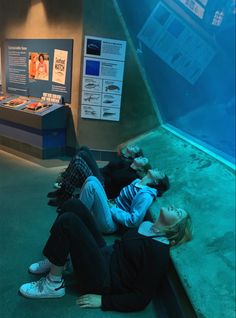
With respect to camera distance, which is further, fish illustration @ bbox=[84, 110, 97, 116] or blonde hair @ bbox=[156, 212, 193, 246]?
fish illustration @ bbox=[84, 110, 97, 116]

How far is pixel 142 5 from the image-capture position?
5.00 m

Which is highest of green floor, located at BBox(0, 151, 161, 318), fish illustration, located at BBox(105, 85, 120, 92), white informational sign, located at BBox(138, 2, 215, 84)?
white informational sign, located at BBox(138, 2, 215, 84)

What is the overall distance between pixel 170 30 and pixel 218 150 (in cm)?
214

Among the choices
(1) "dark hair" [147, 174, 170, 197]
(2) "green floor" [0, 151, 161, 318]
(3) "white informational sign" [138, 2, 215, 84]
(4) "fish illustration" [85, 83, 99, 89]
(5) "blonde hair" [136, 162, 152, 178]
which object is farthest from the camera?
(4) "fish illustration" [85, 83, 99, 89]

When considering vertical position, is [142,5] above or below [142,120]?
above

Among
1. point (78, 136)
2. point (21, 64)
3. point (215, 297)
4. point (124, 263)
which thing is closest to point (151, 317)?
point (124, 263)

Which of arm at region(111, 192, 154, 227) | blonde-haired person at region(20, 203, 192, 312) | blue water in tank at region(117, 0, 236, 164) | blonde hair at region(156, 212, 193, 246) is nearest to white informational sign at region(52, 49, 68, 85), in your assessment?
blue water in tank at region(117, 0, 236, 164)

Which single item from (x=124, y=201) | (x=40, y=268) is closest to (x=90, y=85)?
(x=124, y=201)

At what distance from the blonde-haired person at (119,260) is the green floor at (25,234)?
0.08 meters

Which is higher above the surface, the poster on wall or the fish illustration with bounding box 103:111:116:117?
the poster on wall

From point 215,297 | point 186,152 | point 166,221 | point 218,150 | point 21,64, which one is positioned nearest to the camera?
point 215,297

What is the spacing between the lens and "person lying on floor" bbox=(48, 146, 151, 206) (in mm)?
3367

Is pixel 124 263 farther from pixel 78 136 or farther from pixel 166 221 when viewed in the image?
pixel 78 136

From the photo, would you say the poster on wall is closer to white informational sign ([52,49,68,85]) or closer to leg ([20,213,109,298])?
white informational sign ([52,49,68,85])
